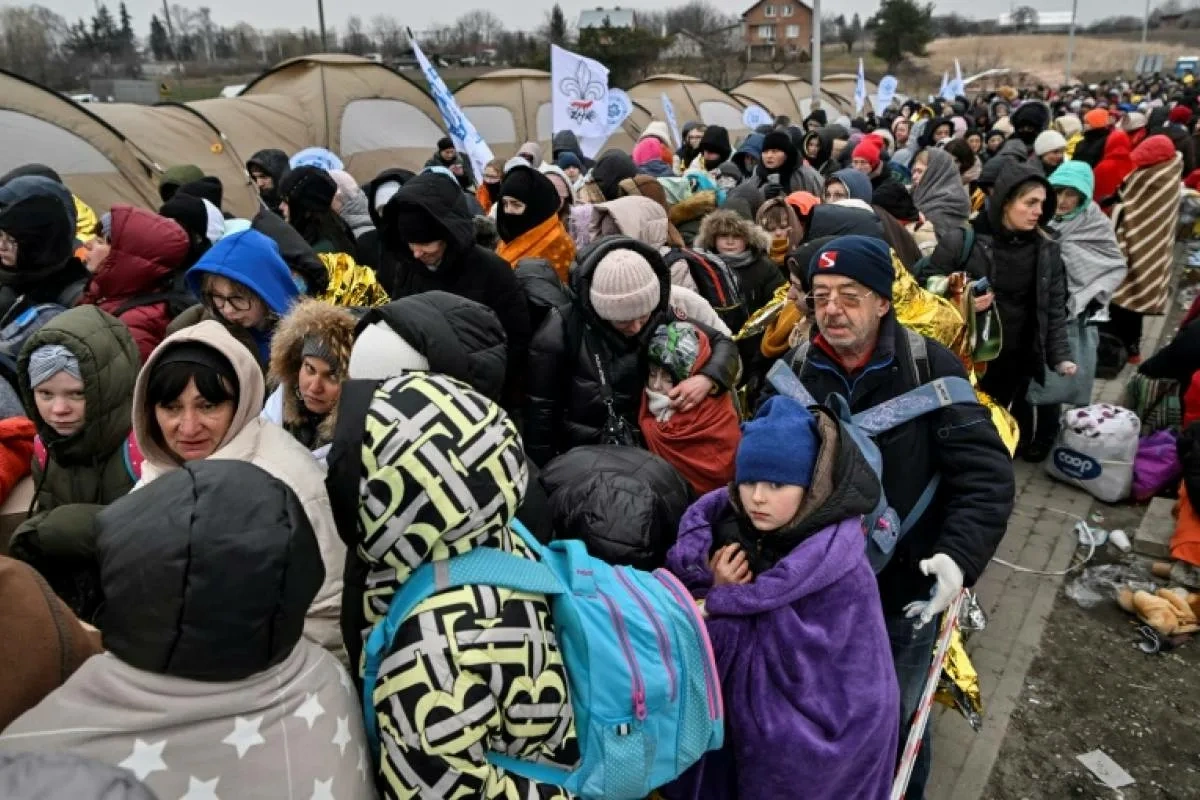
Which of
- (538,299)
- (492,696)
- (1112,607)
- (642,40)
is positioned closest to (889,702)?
(492,696)

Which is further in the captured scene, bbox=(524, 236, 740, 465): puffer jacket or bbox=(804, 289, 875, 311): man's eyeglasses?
bbox=(524, 236, 740, 465): puffer jacket

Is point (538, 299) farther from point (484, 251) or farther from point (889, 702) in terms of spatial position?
point (889, 702)

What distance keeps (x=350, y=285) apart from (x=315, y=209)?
1.11m

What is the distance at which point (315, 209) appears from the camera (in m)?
5.10

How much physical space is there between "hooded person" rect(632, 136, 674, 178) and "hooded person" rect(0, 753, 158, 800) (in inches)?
321

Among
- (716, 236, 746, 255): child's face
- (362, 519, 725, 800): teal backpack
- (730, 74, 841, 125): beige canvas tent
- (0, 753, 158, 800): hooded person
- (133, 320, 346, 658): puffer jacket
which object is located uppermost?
(730, 74, 841, 125): beige canvas tent

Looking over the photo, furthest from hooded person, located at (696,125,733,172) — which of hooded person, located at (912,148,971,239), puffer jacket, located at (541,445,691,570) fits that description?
puffer jacket, located at (541,445,691,570)

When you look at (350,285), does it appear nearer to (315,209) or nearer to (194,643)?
(315,209)

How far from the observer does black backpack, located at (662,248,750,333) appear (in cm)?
423

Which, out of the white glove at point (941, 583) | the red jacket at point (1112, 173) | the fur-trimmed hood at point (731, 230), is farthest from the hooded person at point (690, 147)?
the white glove at point (941, 583)

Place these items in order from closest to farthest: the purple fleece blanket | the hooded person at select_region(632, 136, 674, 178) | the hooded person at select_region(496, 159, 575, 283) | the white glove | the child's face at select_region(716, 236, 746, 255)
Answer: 1. the purple fleece blanket
2. the white glove
3. the hooded person at select_region(496, 159, 575, 283)
4. the child's face at select_region(716, 236, 746, 255)
5. the hooded person at select_region(632, 136, 674, 178)

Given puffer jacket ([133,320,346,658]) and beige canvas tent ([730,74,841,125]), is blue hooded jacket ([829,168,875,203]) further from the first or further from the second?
beige canvas tent ([730,74,841,125])

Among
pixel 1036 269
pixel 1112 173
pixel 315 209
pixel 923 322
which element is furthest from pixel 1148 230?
Result: pixel 315 209

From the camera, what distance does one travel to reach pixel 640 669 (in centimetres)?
164
